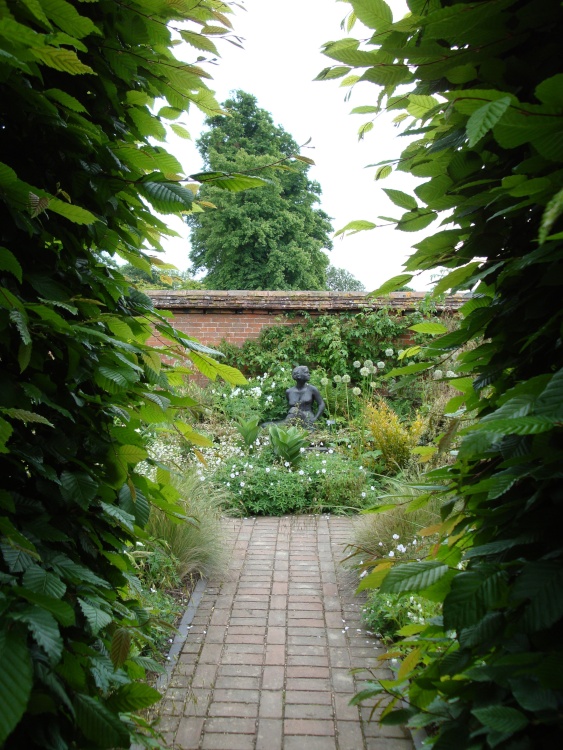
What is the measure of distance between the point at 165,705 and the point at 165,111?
2.81 meters

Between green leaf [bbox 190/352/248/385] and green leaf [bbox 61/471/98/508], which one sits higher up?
green leaf [bbox 190/352/248/385]

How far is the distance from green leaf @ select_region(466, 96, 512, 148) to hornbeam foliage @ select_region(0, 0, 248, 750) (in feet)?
2.26

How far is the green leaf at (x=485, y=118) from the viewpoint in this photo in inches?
28.6

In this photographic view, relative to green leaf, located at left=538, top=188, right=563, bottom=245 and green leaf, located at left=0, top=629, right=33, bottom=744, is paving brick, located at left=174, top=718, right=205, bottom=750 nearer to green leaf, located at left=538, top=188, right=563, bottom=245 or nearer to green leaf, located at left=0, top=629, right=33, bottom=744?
green leaf, located at left=0, top=629, right=33, bottom=744

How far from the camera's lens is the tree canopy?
82.7 ft

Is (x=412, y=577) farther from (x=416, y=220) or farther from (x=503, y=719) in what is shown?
(x=416, y=220)

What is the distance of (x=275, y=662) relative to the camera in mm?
3385

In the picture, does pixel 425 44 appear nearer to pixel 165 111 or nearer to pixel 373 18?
pixel 373 18

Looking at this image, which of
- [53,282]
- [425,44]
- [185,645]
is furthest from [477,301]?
[185,645]

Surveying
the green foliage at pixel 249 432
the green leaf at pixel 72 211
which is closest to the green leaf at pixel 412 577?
the green leaf at pixel 72 211

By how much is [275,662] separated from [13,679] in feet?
9.57

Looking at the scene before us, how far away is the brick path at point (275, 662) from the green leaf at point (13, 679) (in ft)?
6.90

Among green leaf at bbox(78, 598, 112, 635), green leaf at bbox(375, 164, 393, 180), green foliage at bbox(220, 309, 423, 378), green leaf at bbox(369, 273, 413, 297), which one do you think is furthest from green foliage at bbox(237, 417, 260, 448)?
green leaf at bbox(78, 598, 112, 635)

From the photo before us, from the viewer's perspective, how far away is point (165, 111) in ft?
5.58
